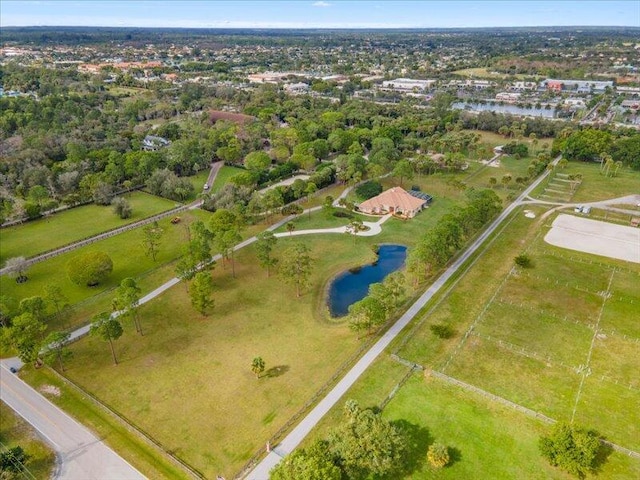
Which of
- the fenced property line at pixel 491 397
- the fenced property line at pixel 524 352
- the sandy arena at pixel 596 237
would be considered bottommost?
the sandy arena at pixel 596 237

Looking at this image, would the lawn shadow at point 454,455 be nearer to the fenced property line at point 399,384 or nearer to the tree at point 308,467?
the fenced property line at point 399,384

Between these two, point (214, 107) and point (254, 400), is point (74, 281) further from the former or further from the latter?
point (214, 107)

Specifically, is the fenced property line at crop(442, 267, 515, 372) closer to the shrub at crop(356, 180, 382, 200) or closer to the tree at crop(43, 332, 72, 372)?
the shrub at crop(356, 180, 382, 200)

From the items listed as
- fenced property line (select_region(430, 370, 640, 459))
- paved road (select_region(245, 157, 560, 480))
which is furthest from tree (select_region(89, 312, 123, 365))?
fenced property line (select_region(430, 370, 640, 459))

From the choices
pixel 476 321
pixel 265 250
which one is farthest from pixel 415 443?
pixel 265 250

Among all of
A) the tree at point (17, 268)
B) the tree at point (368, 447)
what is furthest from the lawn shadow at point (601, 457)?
the tree at point (17, 268)
